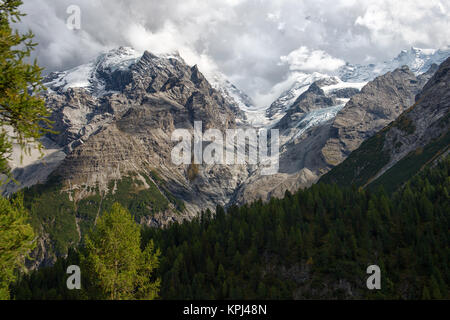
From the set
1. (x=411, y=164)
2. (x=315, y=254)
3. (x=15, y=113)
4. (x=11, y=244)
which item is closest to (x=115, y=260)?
(x=11, y=244)

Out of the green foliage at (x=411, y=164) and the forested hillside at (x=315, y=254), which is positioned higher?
the green foliage at (x=411, y=164)

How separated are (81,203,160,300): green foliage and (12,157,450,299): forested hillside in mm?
36989

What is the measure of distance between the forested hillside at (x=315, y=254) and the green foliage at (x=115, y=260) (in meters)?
37.0

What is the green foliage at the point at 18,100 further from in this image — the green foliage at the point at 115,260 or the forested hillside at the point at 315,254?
the forested hillside at the point at 315,254

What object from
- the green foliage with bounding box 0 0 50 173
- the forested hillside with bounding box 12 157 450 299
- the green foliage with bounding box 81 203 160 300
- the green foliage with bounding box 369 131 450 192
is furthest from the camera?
the green foliage with bounding box 369 131 450 192

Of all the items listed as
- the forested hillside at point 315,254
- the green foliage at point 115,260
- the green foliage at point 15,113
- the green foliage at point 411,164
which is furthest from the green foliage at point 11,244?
the green foliage at point 411,164

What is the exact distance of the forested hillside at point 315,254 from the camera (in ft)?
218

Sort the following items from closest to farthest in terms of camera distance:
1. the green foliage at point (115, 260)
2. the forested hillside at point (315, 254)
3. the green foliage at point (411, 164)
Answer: the green foliage at point (115, 260) → the forested hillside at point (315, 254) → the green foliage at point (411, 164)

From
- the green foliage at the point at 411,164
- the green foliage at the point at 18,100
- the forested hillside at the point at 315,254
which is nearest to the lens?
the green foliage at the point at 18,100

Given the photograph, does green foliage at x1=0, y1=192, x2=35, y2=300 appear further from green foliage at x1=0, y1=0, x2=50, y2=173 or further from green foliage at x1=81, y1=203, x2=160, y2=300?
green foliage at x1=81, y1=203, x2=160, y2=300

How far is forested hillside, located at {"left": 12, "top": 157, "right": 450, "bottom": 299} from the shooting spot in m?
66.4

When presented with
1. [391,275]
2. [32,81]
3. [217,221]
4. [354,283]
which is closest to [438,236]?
[391,275]

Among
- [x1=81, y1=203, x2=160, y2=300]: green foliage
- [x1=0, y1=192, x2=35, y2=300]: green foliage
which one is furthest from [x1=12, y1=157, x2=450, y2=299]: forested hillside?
[x1=0, y1=192, x2=35, y2=300]: green foliage

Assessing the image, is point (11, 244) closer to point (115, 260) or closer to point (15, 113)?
point (15, 113)
